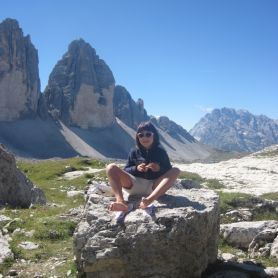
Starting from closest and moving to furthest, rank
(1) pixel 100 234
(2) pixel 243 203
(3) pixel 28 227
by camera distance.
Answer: (1) pixel 100 234 < (3) pixel 28 227 < (2) pixel 243 203

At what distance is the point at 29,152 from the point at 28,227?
614 ft

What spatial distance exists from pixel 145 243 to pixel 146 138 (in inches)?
121

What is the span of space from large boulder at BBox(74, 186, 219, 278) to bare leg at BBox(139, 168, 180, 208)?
0.24 metres

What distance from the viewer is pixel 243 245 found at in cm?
1458

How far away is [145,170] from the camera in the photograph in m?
11.9

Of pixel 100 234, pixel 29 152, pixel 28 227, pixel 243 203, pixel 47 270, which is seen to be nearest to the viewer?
pixel 100 234

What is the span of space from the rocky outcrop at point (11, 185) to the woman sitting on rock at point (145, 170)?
1171 centimetres

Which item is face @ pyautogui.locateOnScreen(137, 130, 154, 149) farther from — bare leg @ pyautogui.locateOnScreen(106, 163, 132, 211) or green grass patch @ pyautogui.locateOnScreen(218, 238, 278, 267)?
green grass patch @ pyautogui.locateOnScreen(218, 238, 278, 267)

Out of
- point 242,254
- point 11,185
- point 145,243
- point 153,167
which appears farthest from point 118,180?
point 11,185

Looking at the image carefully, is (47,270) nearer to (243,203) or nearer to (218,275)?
(218,275)


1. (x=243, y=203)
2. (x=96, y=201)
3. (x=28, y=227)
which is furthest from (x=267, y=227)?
(x=243, y=203)

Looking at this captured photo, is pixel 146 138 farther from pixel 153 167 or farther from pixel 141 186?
pixel 141 186

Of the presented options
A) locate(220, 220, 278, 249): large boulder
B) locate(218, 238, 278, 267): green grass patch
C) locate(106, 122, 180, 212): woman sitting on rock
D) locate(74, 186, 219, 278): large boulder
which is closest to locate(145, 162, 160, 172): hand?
locate(106, 122, 180, 212): woman sitting on rock

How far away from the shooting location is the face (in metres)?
12.0
